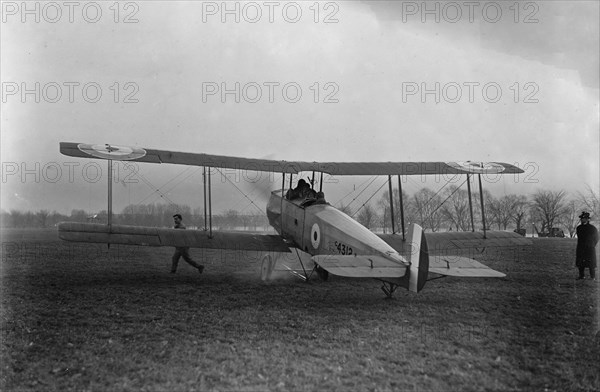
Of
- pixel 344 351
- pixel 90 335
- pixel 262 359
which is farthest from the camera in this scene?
pixel 90 335

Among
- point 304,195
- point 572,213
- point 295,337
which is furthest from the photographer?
point 572,213

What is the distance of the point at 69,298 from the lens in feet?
22.1

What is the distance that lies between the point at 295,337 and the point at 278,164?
215 inches

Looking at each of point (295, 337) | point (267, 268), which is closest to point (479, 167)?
point (267, 268)

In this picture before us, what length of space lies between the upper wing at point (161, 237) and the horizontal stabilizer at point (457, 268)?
4.31m

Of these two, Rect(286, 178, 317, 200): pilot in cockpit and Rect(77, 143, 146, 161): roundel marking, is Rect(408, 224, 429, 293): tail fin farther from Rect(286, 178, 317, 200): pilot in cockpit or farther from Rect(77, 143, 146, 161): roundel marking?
Rect(77, 143, 146, 161): roundel marking

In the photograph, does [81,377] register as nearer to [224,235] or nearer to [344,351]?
[344,351]

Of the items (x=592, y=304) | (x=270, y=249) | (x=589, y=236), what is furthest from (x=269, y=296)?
(x=589, y=236)

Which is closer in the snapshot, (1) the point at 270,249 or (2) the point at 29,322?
(2) the point at 29,322

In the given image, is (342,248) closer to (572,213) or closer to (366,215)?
(366,215)

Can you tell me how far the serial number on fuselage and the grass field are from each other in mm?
787

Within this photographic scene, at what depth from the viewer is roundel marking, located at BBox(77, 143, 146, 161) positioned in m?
8.16

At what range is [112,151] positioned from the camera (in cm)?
844

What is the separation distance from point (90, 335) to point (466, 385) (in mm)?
4098
